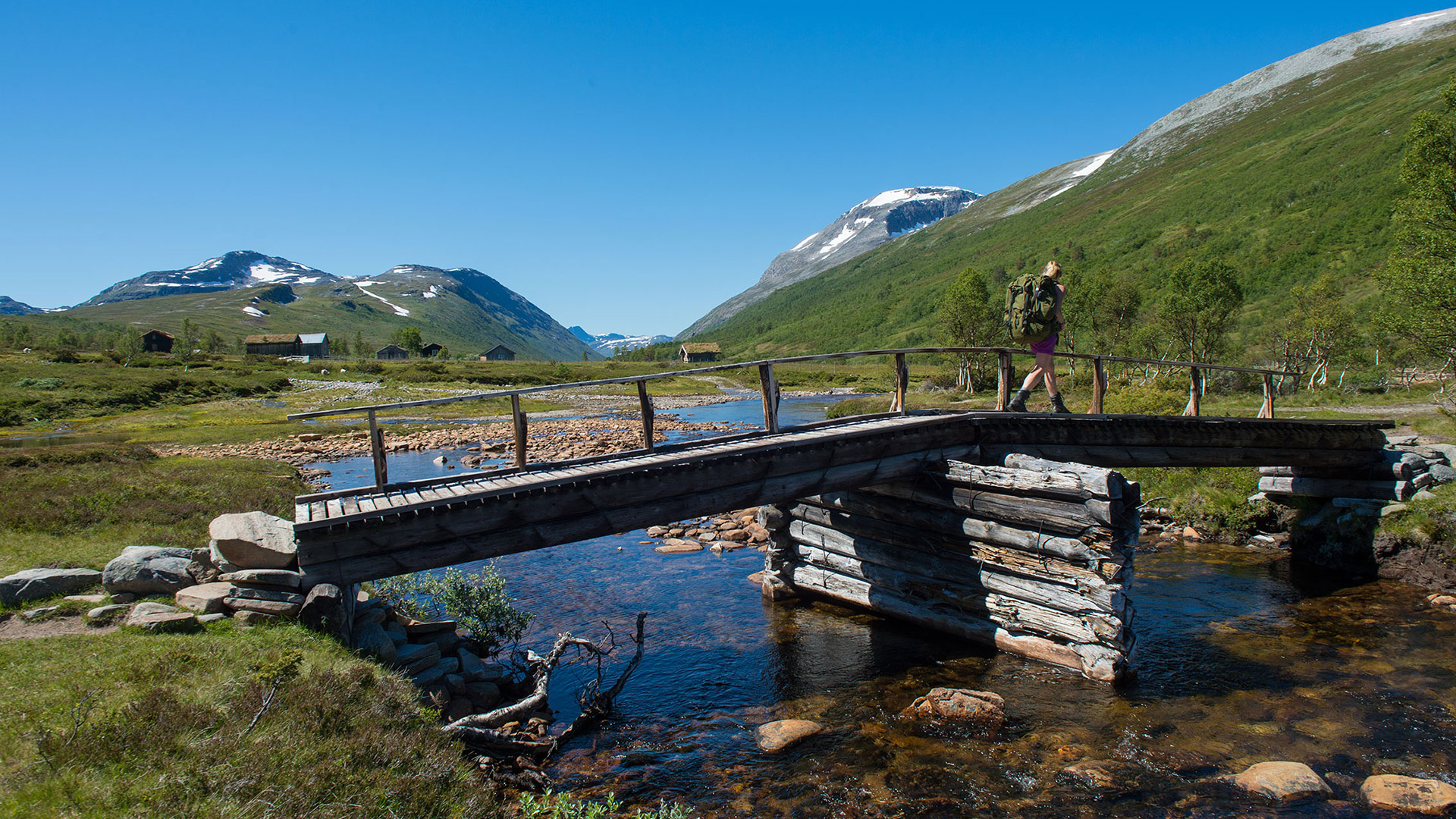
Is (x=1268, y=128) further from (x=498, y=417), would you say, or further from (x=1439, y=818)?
(x=1439, y=818)

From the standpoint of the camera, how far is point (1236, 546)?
58.8 feet

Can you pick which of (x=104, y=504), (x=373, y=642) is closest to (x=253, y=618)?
(x=373, y=642)

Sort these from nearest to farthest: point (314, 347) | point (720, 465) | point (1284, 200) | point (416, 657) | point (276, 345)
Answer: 1. point (416, 657)
2. point (720, 465)
3. point (1284, 200)
4. point (276, 345)
5. point (314, 347)

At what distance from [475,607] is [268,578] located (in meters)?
4.32

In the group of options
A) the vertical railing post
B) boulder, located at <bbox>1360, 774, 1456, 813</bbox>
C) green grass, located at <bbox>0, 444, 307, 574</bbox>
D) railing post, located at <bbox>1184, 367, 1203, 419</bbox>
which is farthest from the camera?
railing post, located at <bbox>1184, 367, 1203, 419</bbox>

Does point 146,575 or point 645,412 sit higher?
point 645,412

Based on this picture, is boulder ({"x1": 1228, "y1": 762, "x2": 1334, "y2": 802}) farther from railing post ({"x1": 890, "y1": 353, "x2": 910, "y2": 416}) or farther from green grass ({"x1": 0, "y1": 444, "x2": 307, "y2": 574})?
green grass ({"x1": 0, "y1": 444, "x2": 307, "y2": 574})

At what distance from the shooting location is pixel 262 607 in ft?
26.2

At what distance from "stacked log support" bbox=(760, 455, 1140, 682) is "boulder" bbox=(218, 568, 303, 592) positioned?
31.6ft

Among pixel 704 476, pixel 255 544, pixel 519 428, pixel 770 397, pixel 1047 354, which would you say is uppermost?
pixel 1047 354

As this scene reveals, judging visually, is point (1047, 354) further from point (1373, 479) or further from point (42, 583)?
point (42, 583)

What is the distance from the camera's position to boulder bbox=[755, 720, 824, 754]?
29.7ft

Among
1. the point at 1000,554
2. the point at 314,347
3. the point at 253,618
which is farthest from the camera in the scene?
the point at 314,347

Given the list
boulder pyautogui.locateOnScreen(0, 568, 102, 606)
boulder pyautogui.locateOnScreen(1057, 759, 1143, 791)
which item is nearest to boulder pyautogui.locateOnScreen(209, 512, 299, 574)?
boulder pyautogui.locateOnScreen(0, 568, 102, 606)
